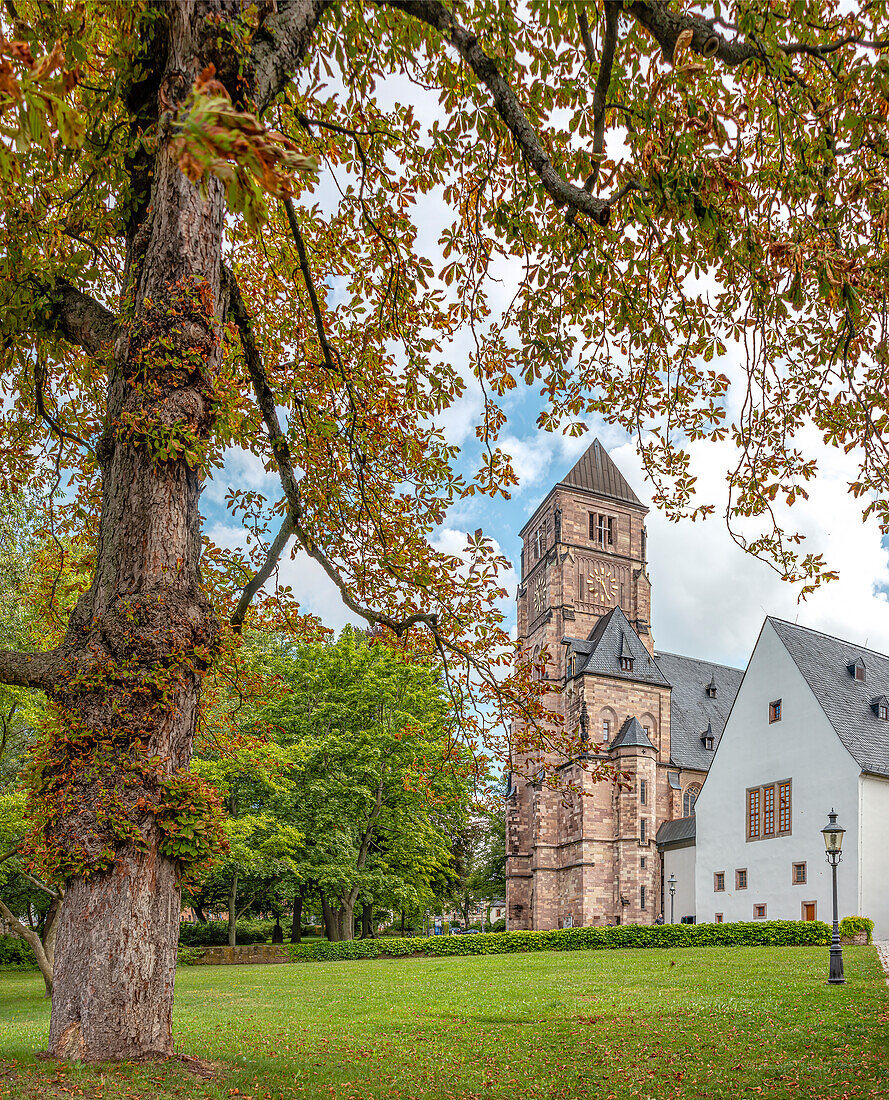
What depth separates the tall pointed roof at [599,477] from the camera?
53.1 m

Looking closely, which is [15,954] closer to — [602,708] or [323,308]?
[602,708]

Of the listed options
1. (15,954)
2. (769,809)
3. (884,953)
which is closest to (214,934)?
(15,954)

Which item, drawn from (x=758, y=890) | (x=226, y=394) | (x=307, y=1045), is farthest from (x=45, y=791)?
(x=758, y=890)

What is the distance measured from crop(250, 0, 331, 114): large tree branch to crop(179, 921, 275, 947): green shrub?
121 ft

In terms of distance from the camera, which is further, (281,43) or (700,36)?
(281,43)

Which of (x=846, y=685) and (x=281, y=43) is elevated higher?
(x=281, y=43)

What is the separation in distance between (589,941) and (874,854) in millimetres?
12148

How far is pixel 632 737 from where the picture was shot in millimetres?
40812

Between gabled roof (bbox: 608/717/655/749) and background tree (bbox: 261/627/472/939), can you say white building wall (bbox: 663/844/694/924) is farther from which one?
background tree (bbox: 261/627/472/939)

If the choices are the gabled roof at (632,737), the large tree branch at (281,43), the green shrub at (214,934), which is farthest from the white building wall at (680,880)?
the large tree branch at (281,43)

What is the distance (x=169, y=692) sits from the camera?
4.63m

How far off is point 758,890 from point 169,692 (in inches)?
1071

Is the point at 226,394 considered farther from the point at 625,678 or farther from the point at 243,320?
the point at 625,678

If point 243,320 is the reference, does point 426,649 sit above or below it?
below
